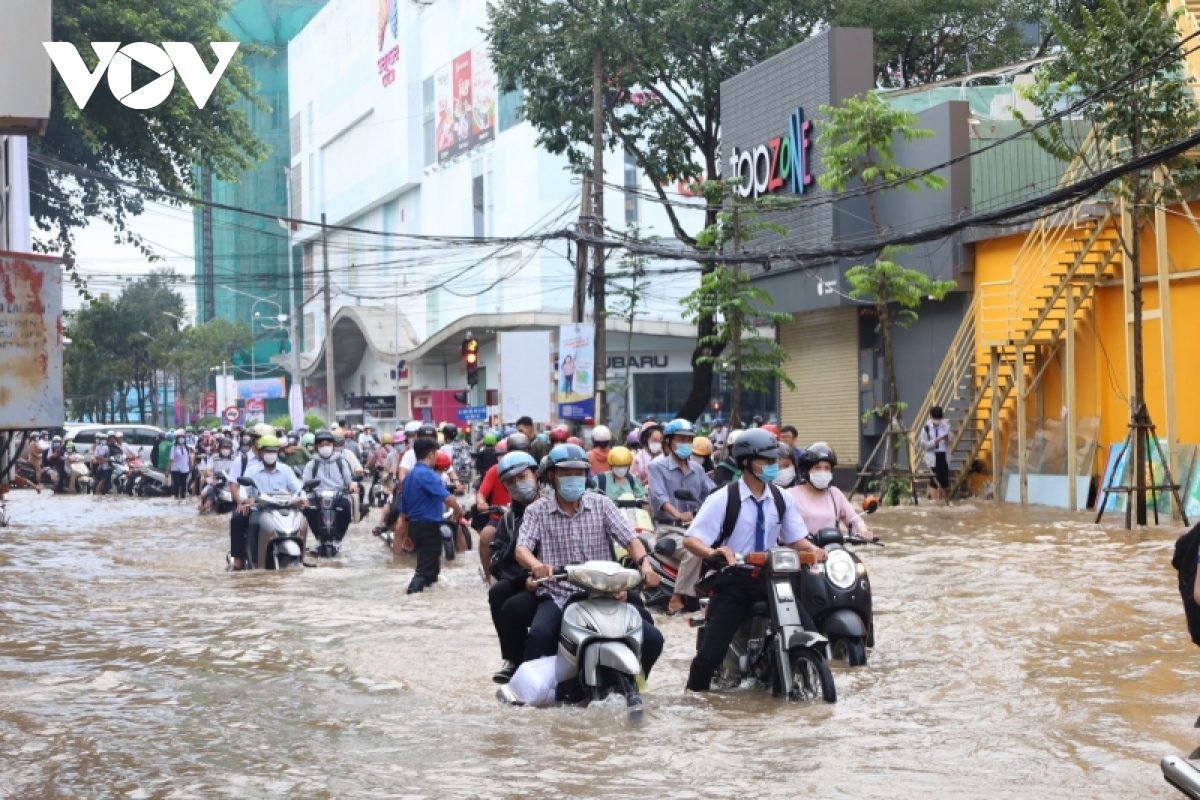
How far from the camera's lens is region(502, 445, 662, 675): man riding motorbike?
911cm

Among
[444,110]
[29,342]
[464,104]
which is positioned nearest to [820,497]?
[29,342]

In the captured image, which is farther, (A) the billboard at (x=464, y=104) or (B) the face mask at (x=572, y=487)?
(A) the billboard at (x=464, y=104)

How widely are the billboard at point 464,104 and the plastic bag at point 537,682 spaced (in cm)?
6288

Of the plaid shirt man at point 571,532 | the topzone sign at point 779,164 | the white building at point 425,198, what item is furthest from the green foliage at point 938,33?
the plaid shirt man at point 571,532

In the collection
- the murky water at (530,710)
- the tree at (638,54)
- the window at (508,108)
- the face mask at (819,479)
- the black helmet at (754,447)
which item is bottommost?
the murky water at (530,710)

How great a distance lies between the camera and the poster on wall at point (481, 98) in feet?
237

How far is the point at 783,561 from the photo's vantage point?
9039 millimetres

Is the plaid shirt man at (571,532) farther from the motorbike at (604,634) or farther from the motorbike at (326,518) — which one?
the motorbike at (326,518)

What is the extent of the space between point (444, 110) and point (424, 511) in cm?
6572

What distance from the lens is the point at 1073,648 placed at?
1166 cm

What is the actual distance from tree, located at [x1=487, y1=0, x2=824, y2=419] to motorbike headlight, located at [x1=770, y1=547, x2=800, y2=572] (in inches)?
1160

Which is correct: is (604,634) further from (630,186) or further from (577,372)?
(630,186)

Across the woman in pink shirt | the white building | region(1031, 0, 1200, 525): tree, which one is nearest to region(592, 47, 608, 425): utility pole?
region(1031, 0, 1200, 525): tree

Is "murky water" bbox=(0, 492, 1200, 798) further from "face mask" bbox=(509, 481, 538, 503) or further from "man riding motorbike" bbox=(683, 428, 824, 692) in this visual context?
"face mask" bbox=(509, 481, 538, 503)
